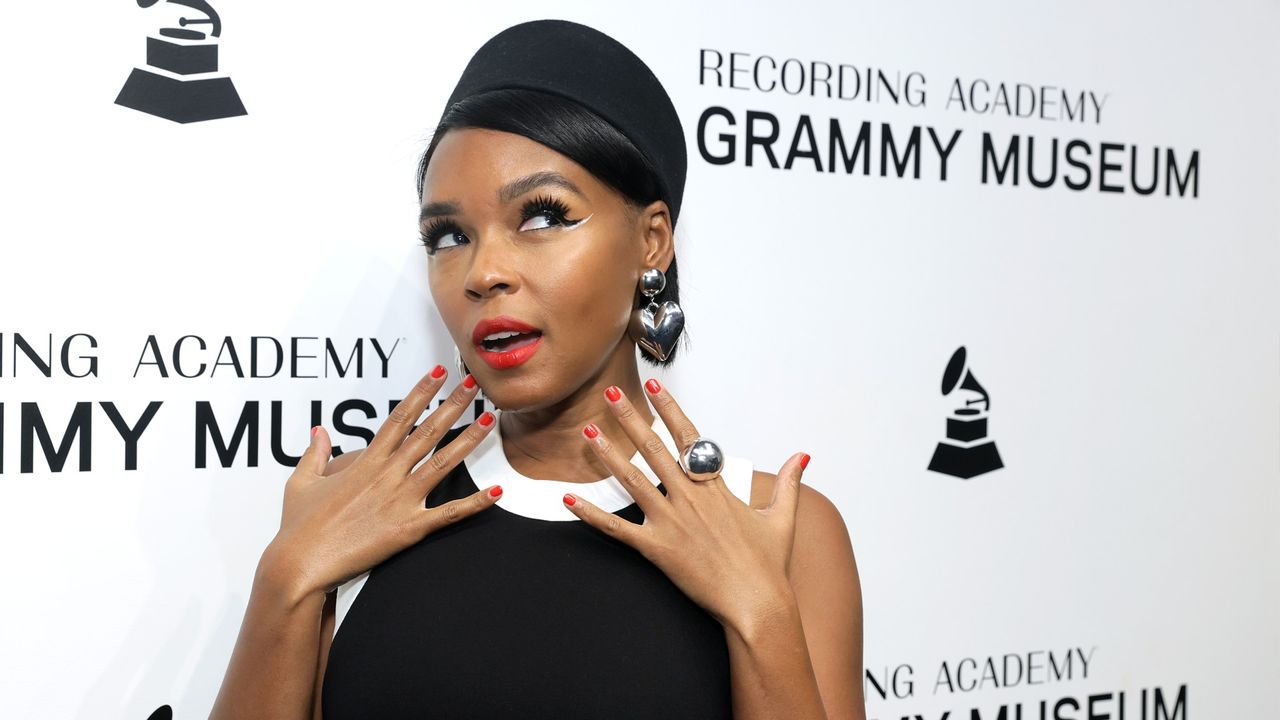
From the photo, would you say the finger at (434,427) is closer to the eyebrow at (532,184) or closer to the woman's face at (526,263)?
the woman's face at (526,263)

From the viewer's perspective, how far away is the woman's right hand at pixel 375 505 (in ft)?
3.47

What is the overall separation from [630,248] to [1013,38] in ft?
3.47

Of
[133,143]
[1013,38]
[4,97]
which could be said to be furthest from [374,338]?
[1013,38]

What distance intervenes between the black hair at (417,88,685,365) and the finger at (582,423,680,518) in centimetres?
25

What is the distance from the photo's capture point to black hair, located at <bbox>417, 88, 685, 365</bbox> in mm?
1061

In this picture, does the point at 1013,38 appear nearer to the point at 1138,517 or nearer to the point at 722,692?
the point at 1138,517

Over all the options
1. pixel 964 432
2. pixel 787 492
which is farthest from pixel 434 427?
pixel 964 432

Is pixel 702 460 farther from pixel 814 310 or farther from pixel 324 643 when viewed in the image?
pixel 814 310

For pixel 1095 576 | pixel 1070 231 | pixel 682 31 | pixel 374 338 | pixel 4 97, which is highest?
pixel 682 31

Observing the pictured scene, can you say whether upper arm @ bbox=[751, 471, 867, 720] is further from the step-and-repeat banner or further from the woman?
the step-and-repeat banner

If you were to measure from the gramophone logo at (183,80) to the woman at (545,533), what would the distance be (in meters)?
0.44

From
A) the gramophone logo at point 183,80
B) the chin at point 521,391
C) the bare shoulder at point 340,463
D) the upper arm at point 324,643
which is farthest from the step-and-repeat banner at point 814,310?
the chin at point 521,391

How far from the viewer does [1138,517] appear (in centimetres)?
194

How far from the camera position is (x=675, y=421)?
1081mm
